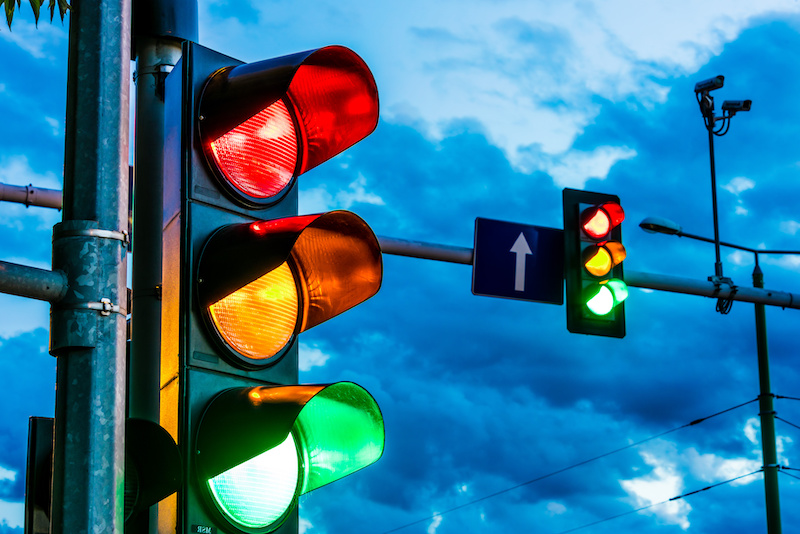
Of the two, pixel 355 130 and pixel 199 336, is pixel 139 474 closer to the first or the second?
pixel 199 336

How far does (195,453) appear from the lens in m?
2.93

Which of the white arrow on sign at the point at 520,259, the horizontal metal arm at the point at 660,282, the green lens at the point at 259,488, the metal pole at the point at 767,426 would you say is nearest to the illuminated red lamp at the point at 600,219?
the white arrow on sign at the point at 520,259

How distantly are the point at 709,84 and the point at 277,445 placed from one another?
9.87 metres

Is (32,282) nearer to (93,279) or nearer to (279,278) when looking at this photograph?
(93,279)

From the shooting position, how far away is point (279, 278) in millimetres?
3354

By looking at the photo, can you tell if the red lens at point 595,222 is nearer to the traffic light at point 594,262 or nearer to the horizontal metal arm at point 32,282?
the traffic light at point 594,262

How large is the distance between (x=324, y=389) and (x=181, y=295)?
54cm

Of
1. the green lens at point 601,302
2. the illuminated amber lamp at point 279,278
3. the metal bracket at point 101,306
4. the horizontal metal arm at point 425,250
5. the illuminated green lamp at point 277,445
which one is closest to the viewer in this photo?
the metal bracket at point 101,306

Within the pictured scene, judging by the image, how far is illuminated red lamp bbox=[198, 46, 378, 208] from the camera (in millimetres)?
3230

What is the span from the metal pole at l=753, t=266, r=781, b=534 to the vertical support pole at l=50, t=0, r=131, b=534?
11580 mm

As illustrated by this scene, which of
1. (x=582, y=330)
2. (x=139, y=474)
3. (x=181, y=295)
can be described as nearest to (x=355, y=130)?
(x=181, y=295)

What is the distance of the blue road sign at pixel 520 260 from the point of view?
26.4 ft

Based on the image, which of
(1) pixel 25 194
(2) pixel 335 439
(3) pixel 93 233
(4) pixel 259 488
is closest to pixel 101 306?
(3) pixel 93 233

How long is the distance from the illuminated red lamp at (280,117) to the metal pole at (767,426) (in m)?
10.5
